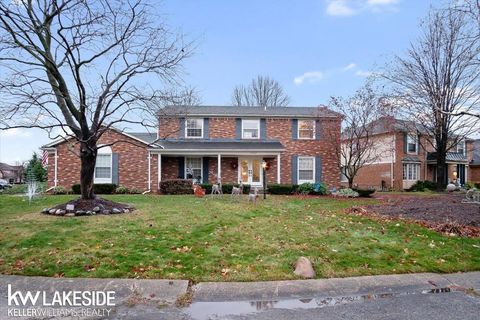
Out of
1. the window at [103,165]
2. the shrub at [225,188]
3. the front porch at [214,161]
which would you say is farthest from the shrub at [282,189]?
the window at [103,165]

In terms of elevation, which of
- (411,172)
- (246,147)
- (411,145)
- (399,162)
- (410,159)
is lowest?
(411,172)

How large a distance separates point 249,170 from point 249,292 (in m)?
18.4

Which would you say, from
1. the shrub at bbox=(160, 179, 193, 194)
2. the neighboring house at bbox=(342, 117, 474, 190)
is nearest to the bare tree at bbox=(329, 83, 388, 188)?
the neighboring house at bbox=(342, 117, 474, 190)

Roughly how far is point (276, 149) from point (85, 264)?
16.6 m

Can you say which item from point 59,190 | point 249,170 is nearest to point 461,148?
point 249,170

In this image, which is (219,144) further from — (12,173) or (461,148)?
(12,173)

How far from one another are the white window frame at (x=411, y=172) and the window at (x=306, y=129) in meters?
10.8

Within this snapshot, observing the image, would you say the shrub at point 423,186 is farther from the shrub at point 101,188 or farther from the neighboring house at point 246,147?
the shrub at point 101,188

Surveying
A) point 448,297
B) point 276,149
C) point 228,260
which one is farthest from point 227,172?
point 448,297

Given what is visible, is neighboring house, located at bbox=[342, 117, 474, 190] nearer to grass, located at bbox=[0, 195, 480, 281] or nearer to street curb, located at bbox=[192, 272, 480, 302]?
grass, located at bbox=[0, 195, 480, 281]

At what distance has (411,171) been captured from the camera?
96.7 feet

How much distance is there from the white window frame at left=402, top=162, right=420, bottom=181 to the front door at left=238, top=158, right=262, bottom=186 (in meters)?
14.2

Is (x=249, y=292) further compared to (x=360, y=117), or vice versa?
(x=360, y=117)

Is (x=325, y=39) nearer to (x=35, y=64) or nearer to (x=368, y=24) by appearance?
(x=368, y=24)
